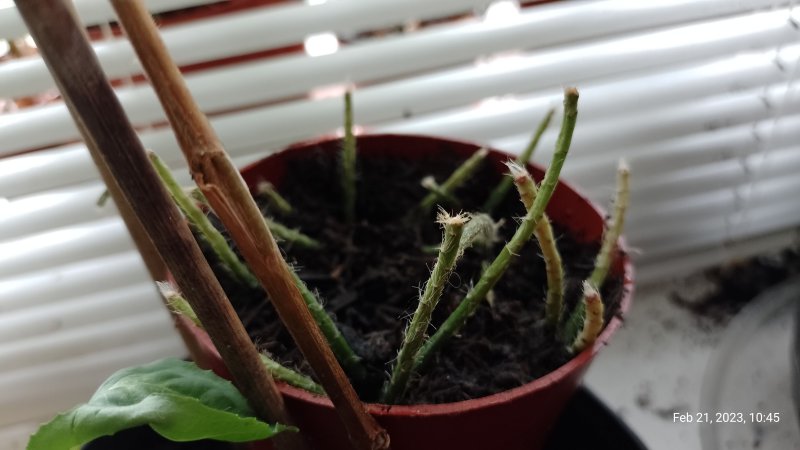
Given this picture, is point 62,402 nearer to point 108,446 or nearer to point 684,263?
point 108,446

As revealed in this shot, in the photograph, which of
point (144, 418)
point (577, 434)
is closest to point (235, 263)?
point (144, 418)

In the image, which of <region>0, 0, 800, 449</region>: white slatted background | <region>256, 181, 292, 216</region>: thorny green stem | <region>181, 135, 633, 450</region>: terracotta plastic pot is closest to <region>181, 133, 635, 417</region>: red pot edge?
<region>181, 135, 633, 450</region>: terracotta plastic pot

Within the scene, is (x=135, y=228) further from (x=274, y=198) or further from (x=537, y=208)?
(x=537, y=208)

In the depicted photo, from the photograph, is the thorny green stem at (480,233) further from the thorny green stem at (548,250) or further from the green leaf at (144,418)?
the green leaf at (144,418)

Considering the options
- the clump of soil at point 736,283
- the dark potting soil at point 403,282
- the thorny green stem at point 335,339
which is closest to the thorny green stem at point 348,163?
the dark potting soil at point 403,282

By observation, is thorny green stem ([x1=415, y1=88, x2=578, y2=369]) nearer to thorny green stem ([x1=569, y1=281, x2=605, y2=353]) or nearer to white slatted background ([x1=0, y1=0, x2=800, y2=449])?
thorny green stem ([x1=569, y1=281, x2=605, y2=353])

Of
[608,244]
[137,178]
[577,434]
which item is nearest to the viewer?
[137,178]

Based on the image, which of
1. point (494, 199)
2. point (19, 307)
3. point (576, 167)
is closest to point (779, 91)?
point (576, 167)

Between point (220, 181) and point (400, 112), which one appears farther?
point (400, 112)
